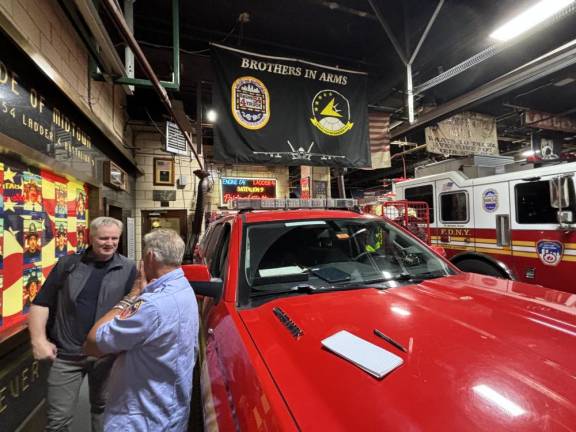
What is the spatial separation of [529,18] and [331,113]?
106 inches

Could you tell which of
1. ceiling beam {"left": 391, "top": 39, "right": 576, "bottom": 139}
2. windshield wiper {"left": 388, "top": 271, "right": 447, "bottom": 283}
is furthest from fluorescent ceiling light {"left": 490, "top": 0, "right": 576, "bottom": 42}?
windshield wiper {"left": 388, "top": 271, "right": 447, "bottom": 283}

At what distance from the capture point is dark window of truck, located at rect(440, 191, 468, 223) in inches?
231

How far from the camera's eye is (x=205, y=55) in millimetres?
5410

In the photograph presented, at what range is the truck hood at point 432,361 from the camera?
0.94m

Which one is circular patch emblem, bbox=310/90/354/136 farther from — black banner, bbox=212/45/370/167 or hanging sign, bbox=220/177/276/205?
hanging sign, bbox=220/177/276/205

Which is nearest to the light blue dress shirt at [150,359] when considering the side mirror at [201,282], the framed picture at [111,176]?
Answer: the side mirror at [201,282]

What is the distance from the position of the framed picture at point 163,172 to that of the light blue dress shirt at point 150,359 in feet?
28.2

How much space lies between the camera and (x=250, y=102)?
4.67m

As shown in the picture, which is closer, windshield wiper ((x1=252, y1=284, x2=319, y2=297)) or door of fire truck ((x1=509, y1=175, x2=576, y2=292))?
windshield wiper ((x1=252, y1=284, x2=319, y2=297))

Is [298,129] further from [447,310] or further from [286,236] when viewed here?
[447,310]

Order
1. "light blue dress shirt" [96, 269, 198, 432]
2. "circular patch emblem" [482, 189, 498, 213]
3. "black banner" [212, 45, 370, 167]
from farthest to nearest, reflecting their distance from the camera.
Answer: "circular patch emblem" [482, 189, 498, 213] → "black banner" [212, 45, 370, 167] → "light blue dress shirt" [96, 269, 198, 432]

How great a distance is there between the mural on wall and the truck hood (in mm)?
2308

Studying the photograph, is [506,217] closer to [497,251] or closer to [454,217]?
[497,251]

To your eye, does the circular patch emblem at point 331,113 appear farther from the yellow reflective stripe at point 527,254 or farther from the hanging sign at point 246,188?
the hanging sign at point 246,188
